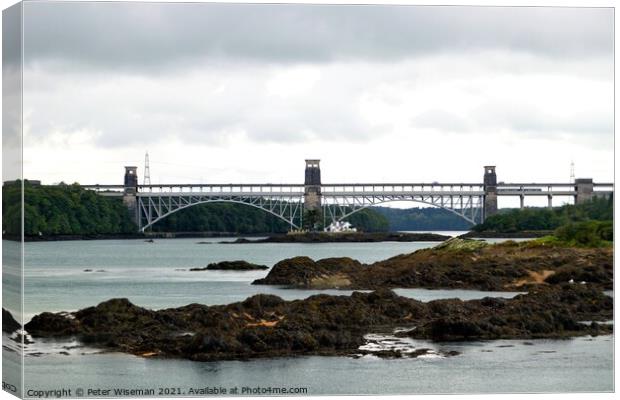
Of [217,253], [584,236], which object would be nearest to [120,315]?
[584,236]

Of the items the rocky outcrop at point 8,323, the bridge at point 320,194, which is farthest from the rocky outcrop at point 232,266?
the rocky outcrop at point 8,323

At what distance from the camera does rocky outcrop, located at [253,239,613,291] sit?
27359 mm

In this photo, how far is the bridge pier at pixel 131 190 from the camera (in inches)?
1485

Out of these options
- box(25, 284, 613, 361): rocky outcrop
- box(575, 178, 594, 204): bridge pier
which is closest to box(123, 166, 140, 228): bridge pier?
box(575, 178, 594, 204): bridge pier

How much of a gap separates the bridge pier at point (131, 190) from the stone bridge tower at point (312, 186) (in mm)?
5228

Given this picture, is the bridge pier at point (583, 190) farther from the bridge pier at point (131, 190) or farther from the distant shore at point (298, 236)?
the distant shore at point (298, 236)

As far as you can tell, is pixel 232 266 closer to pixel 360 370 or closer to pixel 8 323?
pixel 360 370

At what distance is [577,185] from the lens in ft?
77.3

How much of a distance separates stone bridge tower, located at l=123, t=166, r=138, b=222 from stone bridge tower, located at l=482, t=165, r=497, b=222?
1004 centimetres

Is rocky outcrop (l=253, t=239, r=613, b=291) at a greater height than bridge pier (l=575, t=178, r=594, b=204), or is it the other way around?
bridge pier (l=575, t=178, r=594, b=204)

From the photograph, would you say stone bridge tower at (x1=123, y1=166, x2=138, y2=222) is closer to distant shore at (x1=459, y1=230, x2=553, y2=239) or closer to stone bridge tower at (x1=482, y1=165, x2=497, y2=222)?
stone bridge tower at (x1=482, y1=165, x2=497, y2=222)

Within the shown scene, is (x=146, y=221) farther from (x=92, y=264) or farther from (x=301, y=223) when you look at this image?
(x=92, y=264)

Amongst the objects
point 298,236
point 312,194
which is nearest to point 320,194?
point 312,194

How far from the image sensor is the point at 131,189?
42781 millimetres
